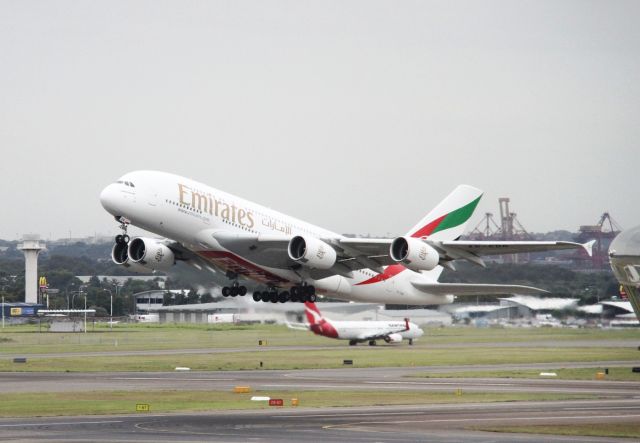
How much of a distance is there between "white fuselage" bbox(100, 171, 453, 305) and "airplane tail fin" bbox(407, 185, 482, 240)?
19.2 feet

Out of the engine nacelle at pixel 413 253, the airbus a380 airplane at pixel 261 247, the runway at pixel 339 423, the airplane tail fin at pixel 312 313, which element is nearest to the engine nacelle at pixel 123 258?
the airbus a380 airplane at pixel 261 247

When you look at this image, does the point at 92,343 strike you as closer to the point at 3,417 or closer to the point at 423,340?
the point at 423,340

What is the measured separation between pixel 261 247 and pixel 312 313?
94.4 ft

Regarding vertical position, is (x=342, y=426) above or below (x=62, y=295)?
below

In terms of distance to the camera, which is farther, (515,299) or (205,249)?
(515,299)

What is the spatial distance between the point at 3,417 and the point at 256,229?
16.2m

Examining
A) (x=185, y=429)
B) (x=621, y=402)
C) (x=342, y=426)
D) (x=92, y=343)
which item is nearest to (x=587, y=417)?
(x=621, y=402)

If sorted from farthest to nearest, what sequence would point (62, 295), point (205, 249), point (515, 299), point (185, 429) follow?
point (62, 295), point (515, 299), point (205, 249), point (185, 429)

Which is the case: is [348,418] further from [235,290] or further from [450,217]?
[450,217]

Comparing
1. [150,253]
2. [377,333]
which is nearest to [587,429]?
[150,253]

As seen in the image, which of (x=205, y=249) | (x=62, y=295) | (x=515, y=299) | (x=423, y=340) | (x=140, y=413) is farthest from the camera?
(x=62, y=295)

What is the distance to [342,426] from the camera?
37.1 metres

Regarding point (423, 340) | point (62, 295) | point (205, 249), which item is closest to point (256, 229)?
point (205, 249)

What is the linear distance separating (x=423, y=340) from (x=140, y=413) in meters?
48.5
